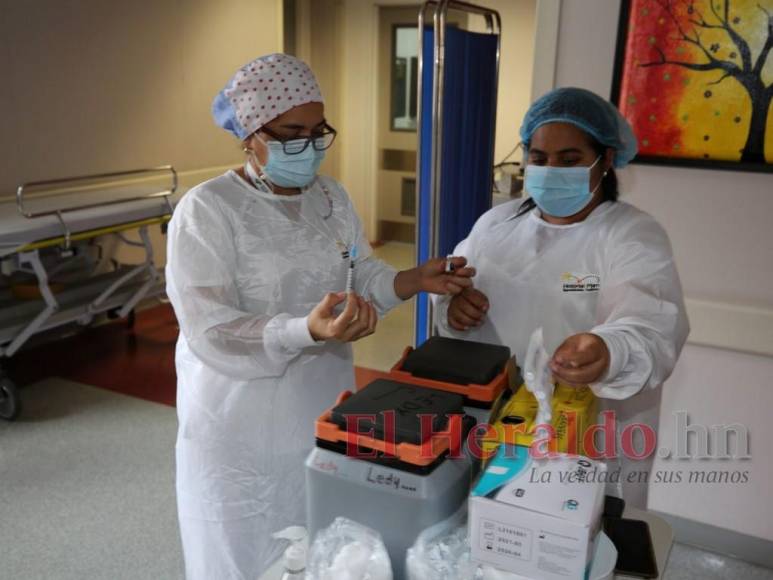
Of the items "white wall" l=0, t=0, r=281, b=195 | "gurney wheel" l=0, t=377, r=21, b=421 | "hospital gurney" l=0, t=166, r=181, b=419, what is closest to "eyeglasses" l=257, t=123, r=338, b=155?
"hospital gurney" l=0, t=166, r=181, b=419

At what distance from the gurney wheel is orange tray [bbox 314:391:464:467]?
2718mm

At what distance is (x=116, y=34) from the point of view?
13.8 ft

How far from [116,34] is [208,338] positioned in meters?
3.56

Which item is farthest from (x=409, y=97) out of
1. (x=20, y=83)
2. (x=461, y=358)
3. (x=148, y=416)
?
(x=461, y=358)

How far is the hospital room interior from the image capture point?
2.84 feet

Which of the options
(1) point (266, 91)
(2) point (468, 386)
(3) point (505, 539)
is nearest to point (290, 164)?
(1) point (266, 91)

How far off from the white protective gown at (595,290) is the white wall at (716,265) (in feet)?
2.26

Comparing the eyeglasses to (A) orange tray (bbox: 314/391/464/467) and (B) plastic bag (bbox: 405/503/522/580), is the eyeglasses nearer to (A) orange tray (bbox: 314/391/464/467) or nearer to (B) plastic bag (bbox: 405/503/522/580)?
(A) orange tray (bbox: 314/391/464/467)

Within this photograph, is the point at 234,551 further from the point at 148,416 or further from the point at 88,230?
the point at 88,230

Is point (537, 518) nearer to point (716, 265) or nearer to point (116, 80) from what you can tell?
point (716, 265)

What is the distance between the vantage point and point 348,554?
822mm

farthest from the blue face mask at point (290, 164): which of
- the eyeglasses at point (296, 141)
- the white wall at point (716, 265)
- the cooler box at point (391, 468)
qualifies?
the white wall at point (716, 265)

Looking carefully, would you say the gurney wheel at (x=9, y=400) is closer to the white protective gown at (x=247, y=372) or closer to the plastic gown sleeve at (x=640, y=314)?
the white protective gown at (x=247, y=372)

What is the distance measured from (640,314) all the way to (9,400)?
2.89 m
